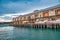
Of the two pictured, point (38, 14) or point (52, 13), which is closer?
point (52, 13)

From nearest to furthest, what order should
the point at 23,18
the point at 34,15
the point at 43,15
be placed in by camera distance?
1. the point at 43,15
2. the point at 34,15
3. the point at 23,18

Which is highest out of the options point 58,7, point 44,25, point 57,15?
point 58,7

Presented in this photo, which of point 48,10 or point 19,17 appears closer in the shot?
point 48,10

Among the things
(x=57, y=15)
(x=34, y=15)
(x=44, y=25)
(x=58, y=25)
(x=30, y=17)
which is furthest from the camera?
(x=30, y=17)

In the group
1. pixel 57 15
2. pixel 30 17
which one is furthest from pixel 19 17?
pixel 57 15

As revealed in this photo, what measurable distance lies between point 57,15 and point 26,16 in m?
18.7

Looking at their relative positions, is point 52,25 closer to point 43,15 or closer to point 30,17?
point 43,15

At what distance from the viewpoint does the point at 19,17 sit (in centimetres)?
5231

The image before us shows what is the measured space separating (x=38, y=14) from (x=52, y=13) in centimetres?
713

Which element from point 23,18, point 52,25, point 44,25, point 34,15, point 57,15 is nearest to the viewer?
point 52,25

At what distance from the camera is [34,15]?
139ft

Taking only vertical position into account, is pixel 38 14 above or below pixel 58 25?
above

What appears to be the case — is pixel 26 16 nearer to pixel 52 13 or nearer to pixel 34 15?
pixel 34 15

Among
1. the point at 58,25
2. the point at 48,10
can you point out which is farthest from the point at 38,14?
the point at 58,25
